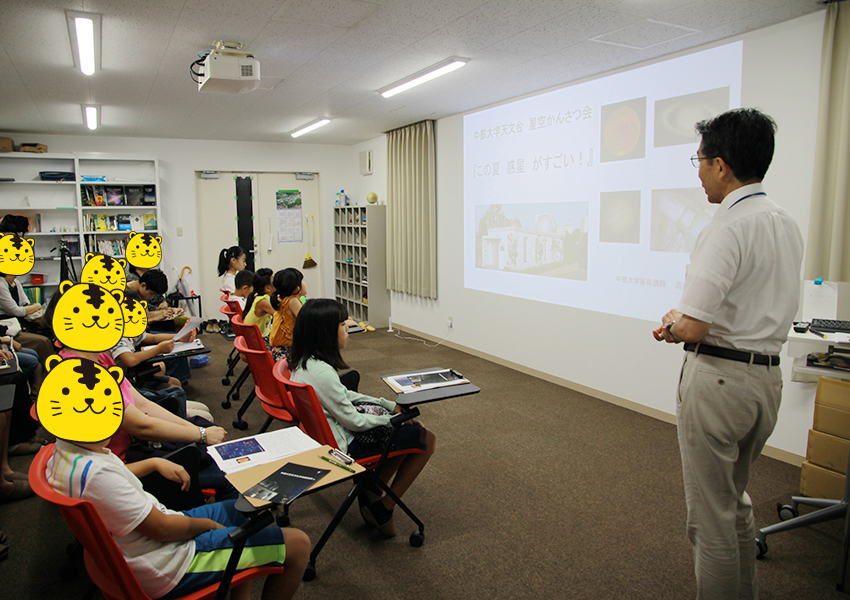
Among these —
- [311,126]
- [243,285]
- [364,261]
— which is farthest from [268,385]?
[364,261]

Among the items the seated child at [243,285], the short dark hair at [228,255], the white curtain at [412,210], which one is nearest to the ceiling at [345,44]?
the white curtain at [412,210]

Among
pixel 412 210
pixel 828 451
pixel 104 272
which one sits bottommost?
pixel 828 451

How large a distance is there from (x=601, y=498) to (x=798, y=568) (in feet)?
3.02

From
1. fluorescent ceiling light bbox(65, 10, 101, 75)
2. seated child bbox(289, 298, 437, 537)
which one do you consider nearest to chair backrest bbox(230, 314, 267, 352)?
seated child bbox(289, 298, 437, 537)

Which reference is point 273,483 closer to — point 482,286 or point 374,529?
point 374,529

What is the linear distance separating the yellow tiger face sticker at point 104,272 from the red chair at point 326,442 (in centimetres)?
118

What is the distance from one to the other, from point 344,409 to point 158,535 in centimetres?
99

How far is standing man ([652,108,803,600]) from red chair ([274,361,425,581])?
3.72 ft

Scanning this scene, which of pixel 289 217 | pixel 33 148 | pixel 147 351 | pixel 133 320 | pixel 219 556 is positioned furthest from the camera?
pixel 289 217

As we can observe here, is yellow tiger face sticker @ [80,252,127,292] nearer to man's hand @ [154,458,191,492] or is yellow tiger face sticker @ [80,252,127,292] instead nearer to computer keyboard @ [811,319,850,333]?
man's hand @ [154,458,191,492]

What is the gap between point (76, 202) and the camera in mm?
7285

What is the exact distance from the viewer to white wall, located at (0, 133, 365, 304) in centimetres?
765

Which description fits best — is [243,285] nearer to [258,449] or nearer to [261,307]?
[261,307]

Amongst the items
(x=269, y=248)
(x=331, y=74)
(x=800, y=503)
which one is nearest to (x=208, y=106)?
(x=331, y=74)
